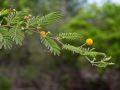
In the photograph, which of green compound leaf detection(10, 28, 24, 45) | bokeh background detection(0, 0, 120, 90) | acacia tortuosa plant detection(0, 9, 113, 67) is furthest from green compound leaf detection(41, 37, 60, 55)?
bokeh background detection(0, 0, 120, 90)

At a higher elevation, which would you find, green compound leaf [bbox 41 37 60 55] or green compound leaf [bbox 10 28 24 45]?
green compound leaf [bbox 10 28 24 45]

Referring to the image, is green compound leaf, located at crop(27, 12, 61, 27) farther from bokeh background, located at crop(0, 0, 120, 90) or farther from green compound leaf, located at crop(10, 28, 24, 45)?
bokeh background, located at crop(0, 0, 120, 90)

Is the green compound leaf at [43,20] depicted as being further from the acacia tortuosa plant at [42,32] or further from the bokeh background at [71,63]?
the bokeh background at [71,63]

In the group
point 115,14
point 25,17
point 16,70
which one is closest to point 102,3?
point 115,14

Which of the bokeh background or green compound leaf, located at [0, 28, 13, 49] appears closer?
green compound leaf, located at [0, 28, 13, 49]

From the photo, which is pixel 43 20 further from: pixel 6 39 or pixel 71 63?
pixel 71 63

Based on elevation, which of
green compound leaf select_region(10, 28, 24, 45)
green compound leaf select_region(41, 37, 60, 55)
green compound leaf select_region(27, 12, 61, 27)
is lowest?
green compound leaf select_region(41, 37, 60, 55)

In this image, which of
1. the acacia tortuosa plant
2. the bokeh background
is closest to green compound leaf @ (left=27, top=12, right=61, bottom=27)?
the acacia tortuosa plant

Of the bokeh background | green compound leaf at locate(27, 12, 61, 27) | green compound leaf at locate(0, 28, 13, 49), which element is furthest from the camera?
the bokeh background

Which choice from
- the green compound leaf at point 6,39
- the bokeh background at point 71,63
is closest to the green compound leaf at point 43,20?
the green compound leaf at point 6,39

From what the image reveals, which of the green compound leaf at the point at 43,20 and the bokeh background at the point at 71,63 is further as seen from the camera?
the bokeh background at the point at 71,63

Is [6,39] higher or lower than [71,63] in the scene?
lower

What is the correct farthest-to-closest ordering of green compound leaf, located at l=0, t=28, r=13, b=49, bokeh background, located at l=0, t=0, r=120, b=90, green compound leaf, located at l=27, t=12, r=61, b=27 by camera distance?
bokeh background, located at l=0, t=0, r=120, b=90, green compound leaf, located at l=27, t=12, r=61, b=27, green compound leaf, located at l=0, t=28, r=13, b=49

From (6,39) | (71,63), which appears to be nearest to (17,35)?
(6,39)
